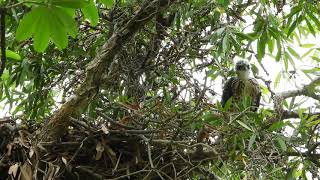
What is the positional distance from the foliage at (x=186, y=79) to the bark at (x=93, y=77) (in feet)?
0.07

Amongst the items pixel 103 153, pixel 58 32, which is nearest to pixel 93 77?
pixel 103 153

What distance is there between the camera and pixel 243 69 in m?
3.31

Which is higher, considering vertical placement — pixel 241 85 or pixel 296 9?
pixel 296 9

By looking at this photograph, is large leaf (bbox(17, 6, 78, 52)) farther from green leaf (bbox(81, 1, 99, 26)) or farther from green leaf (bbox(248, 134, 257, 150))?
green leaf (bbox(248, 134, 257, 150))

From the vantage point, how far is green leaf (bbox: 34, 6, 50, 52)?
1.40 meters

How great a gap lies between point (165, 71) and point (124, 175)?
74 centimetres

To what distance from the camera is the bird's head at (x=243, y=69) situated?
10.7ft

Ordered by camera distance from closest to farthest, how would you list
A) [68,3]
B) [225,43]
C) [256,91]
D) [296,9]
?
[68,3] < [225,43] < [296,9] < [256,91]

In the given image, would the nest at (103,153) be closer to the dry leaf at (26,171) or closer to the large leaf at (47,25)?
the dry leaf at (26,171)

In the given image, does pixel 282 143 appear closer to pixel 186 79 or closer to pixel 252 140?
pixel 252 140

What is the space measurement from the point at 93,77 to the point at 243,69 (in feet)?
5.01

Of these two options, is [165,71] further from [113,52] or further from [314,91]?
[314,91]

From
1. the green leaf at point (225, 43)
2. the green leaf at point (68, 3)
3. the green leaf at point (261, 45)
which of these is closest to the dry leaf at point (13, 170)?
the green leaf at point (68, 3)

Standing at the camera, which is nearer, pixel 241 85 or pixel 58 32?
pixel 58 32
